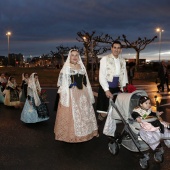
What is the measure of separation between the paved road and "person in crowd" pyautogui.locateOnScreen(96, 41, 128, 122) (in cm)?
92

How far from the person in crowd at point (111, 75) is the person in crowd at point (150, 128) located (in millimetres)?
1080

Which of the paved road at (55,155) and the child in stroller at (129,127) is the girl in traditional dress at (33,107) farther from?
the child in stroller at (129,127)

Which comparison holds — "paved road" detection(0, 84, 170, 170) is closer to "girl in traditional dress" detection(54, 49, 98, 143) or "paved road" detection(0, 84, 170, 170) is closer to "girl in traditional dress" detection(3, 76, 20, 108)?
"girl in traditional dress" detection(54, 49, 98, 143)

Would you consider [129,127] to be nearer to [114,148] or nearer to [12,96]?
[114,148]

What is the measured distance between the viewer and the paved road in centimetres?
524

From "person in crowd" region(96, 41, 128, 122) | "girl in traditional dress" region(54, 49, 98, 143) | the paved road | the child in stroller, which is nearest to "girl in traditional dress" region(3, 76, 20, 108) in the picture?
the paved road

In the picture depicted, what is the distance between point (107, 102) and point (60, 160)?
1.57 m

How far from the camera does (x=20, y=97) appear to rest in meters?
12.5

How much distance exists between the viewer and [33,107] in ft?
29.7

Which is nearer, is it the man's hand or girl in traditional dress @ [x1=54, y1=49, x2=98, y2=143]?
the man's hand

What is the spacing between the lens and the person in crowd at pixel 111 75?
6.12 metres

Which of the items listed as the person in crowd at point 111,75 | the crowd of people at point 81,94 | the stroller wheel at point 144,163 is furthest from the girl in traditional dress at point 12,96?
the stroller wheel at point 144,163

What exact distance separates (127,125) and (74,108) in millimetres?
1699

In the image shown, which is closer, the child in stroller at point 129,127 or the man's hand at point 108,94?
the child in stroller at point 129,127
